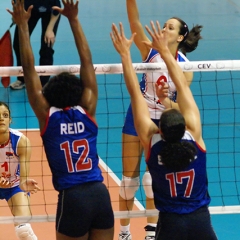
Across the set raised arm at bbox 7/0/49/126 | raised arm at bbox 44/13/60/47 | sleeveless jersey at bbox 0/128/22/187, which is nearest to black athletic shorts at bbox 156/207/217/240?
raised arm at bbox 7/0/49/126

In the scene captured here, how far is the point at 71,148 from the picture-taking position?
129 inches

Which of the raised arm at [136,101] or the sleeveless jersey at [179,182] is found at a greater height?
the raised arm at [136,101]

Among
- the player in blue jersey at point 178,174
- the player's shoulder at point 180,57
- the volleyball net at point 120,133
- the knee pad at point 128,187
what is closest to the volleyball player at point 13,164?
the volleyball net at point 120,133

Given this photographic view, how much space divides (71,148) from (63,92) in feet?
1.11

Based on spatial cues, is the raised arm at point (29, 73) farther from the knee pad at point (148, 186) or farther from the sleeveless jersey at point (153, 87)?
the knee pad at point (148, 186)

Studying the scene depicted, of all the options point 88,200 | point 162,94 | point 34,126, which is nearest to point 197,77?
point 34,126

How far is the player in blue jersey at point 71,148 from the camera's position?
10.7 feet

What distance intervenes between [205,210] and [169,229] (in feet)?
0.81

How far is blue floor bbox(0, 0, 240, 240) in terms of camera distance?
19.2ft

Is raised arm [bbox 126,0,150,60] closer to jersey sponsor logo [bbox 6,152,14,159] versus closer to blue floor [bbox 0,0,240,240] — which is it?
blue floor [bbox 0,0,240,240]

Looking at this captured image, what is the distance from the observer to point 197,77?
8.87 m

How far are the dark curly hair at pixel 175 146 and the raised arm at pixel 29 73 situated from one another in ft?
2.41

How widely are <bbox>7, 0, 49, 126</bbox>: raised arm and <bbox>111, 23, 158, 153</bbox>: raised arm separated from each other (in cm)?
54

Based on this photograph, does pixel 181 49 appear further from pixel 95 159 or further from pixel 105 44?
pixel 105 44
